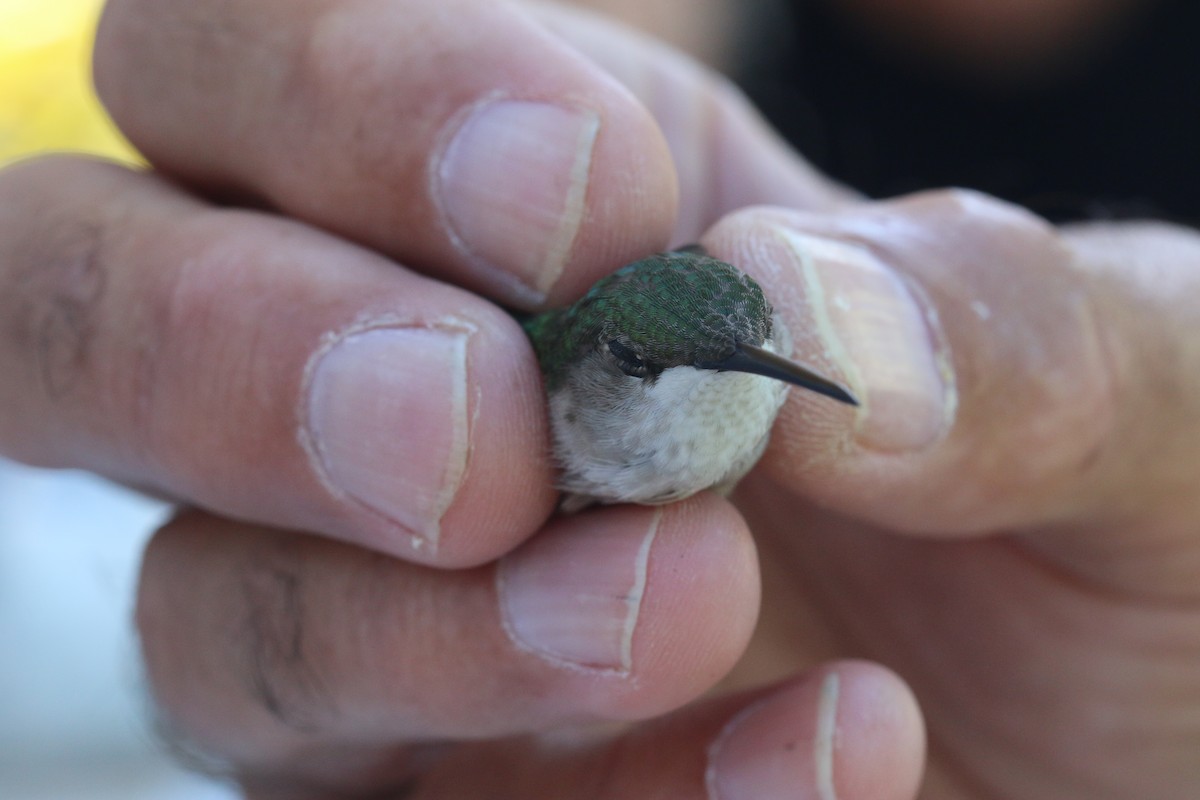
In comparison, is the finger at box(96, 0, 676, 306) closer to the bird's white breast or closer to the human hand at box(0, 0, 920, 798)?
the human hand at box(0, 0, 920, 798)

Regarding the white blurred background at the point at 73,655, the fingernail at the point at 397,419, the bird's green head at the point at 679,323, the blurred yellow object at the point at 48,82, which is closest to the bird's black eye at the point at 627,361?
the bird's green head at the point at 679,323

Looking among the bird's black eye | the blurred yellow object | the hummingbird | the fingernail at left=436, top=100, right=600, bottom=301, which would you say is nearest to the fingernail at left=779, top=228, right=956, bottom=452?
the hummingbird

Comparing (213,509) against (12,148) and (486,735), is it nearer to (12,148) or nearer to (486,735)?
(486,735)

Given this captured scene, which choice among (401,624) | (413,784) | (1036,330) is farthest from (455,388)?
Answer: (413,784)

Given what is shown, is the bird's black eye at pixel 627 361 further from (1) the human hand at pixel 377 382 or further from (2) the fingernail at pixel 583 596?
(2) the fingernail at pixel 583 596

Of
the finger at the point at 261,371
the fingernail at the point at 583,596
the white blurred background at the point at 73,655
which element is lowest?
the white blurred background at the point at 73,655

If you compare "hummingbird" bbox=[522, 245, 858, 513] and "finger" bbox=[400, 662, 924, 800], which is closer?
"hummingbird" bbox=[522, 245, 858, 513]

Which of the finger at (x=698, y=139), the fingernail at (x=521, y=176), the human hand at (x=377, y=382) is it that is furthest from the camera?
the finger at (x=698, y=139)
